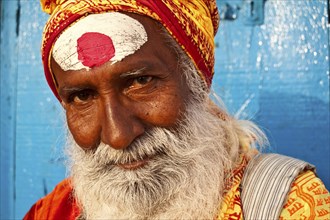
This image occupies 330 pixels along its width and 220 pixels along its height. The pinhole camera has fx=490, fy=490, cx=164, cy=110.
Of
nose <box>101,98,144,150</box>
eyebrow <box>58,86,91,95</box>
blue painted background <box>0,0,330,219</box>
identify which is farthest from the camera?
blue painted background <box>0,0,330,219</box>

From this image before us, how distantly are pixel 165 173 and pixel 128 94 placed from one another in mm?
255

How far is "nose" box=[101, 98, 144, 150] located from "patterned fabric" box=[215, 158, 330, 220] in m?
0.36

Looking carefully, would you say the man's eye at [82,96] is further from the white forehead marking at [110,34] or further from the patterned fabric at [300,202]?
the patterned fabric at [300,202]

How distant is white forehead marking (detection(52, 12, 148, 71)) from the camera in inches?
54.9

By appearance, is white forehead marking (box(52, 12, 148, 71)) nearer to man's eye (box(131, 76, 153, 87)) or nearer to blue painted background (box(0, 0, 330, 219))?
man's eye (box(131, 76, 153, 87))

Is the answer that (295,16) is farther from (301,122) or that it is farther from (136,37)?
(136,37)

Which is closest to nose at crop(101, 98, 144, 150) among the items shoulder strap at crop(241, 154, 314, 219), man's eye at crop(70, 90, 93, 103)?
man's eye at crop(70, 90, 93, 103)

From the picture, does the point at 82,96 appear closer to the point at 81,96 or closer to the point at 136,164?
the point at 81,96

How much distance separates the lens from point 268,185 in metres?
1.43

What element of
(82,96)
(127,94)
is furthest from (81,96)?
(127,94)

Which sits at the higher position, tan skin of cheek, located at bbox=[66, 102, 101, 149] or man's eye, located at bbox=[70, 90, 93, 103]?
man's eye, located at bbox=[70, 90, 93, 103]

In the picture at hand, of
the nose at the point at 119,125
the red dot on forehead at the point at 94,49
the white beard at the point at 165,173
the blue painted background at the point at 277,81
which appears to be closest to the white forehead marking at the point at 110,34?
the red dot on forehead at the point at 94,49

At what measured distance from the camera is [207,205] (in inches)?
59.6

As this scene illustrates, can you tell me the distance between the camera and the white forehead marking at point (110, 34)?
1396mm
